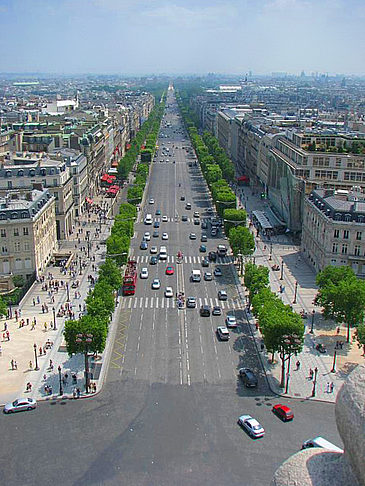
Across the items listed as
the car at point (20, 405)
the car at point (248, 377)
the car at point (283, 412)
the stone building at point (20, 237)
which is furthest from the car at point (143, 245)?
the car at point (283, 412)

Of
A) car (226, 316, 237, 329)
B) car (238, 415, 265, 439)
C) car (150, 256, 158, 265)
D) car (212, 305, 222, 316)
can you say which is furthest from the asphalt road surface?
car (150, 256, 158, 265)

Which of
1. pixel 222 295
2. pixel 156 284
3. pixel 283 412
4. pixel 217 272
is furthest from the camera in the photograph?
pixel 217 272

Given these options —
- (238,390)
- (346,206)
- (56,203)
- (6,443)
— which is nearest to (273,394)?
(238,390)

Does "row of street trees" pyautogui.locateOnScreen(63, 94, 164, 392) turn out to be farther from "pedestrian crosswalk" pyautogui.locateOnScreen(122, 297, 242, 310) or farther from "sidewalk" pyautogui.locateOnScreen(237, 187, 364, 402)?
"sidewalk" pyautogui.locateOnScreen(237, 187, 364, 402)

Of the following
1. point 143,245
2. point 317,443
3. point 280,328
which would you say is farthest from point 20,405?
point 143,245

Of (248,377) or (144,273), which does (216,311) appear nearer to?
(248,377)

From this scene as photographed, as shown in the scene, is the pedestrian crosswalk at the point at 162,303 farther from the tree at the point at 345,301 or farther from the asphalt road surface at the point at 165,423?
the tree at the point at 345,301
